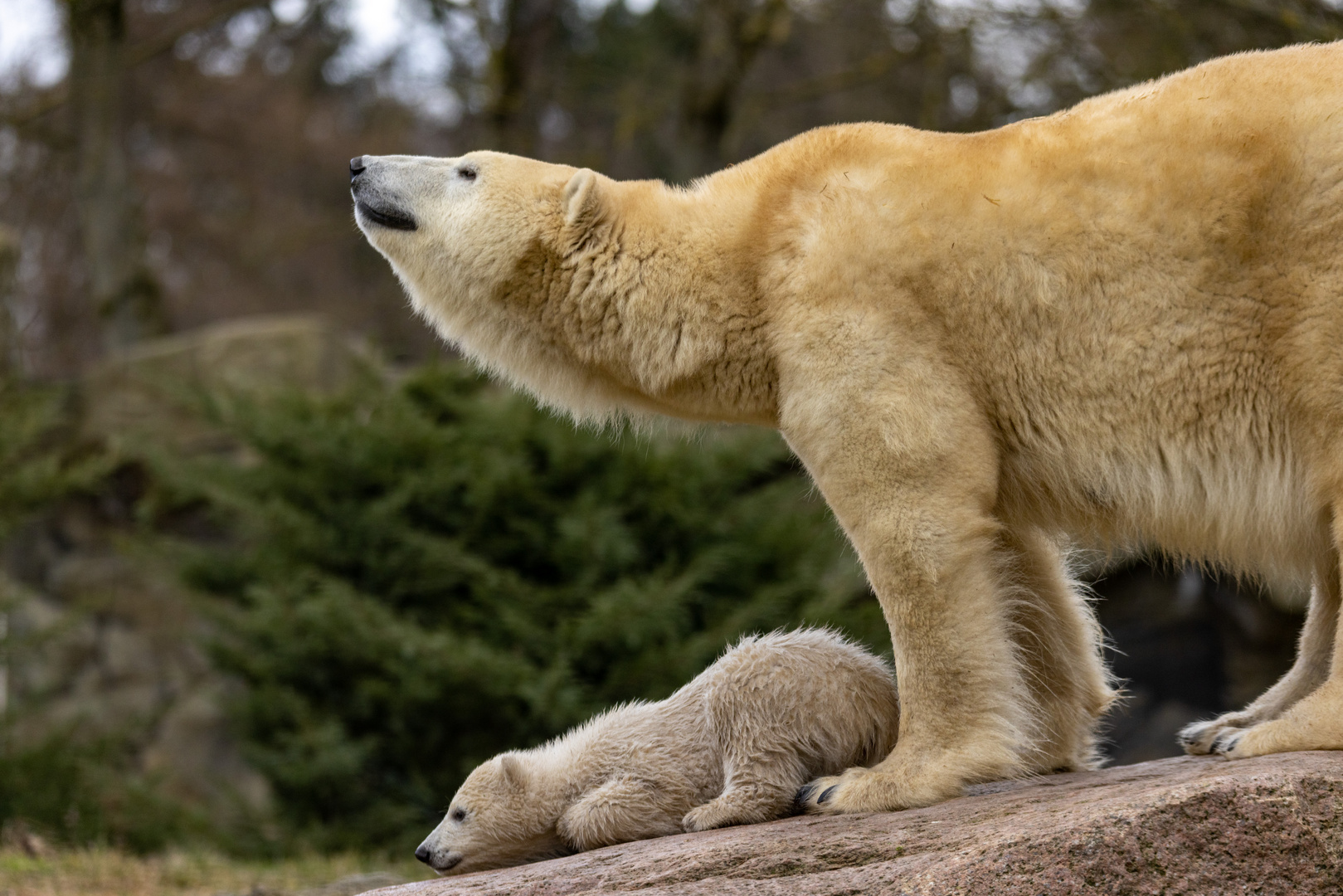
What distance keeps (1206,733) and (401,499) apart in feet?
17.4

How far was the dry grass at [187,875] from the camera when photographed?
579 centimetres

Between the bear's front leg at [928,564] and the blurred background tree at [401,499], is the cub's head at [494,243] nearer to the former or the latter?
the bear's front leg at [928,564]

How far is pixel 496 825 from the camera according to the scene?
422 centimetres

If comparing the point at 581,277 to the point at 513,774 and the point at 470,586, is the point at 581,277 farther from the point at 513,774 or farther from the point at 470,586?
the point at 470,586

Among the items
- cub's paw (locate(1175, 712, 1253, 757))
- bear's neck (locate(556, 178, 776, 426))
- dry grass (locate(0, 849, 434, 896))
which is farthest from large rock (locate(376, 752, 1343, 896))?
dry grass (locate(0, 849, 434, 896))

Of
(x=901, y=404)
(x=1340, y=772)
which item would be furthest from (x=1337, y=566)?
(x=901, y=404)

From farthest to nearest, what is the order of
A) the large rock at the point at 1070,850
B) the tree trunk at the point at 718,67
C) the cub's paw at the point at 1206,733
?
the tree trunk at the point at 718,67
the cub's paw at the point at 1206,733
the large rock at the point at 1070,850

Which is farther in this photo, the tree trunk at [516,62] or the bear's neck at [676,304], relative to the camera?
the tree trunk at [516,62]

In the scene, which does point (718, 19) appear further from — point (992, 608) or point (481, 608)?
point (992, 608)

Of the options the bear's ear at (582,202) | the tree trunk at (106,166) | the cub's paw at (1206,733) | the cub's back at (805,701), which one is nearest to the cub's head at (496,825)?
the cub's back at (805,701)

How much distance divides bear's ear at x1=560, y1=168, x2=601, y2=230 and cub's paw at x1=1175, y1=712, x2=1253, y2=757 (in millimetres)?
2467

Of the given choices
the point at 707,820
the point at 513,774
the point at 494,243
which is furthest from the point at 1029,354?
the point at 513,774

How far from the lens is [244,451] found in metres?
12.5

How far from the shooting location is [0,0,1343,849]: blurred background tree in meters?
8.00
